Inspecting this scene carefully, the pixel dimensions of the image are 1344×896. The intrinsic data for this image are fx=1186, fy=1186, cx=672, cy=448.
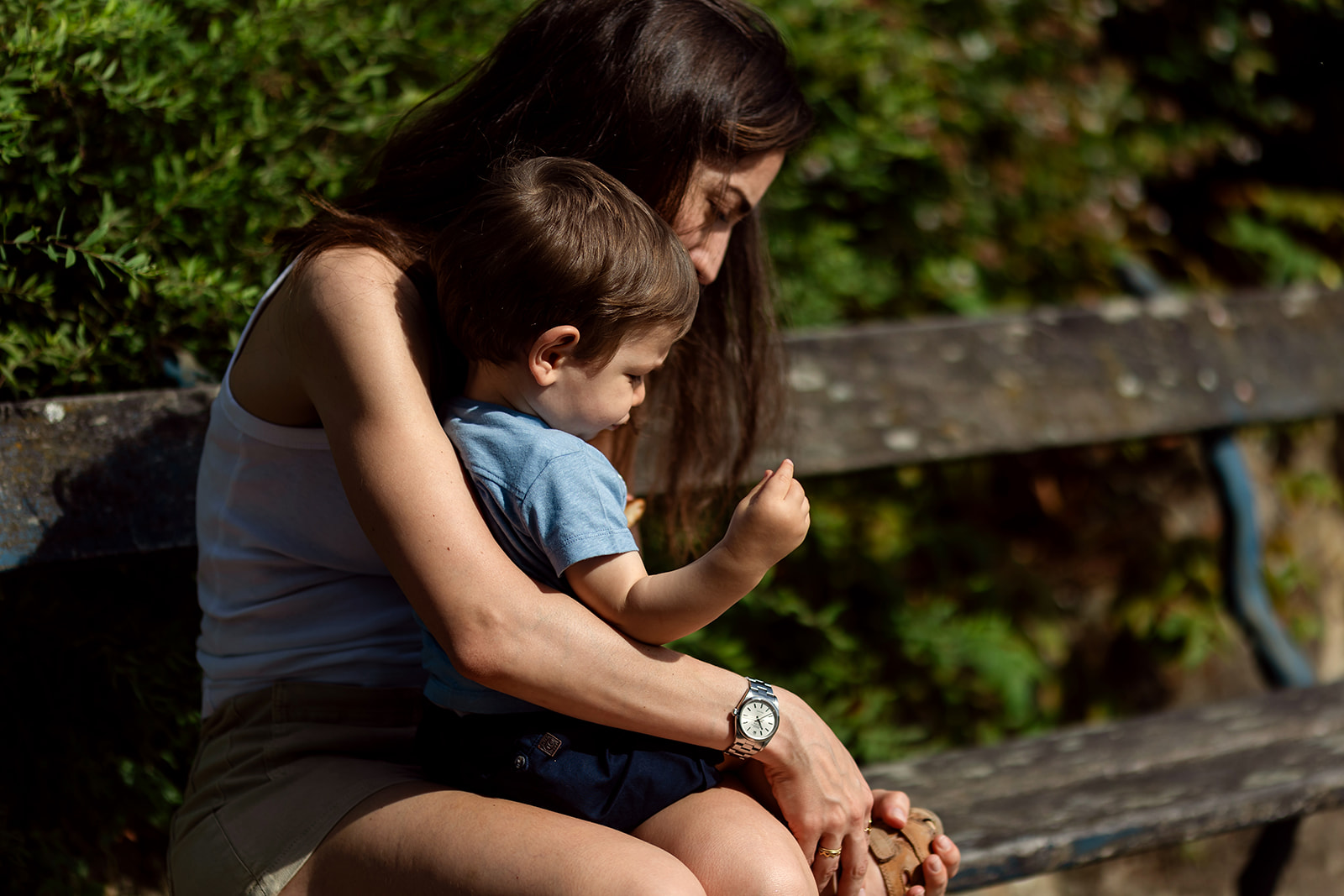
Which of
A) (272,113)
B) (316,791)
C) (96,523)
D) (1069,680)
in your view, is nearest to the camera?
(316,791)

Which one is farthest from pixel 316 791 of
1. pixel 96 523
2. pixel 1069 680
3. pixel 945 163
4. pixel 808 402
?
pixel 1069 680

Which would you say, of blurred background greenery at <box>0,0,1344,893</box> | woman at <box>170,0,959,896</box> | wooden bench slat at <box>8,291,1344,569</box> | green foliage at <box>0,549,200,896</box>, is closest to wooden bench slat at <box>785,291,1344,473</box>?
wooden bench slat at <box>8,291,1344,569</box>

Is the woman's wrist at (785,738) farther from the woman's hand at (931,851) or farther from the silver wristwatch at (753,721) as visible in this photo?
the woman's hand at (931,851)

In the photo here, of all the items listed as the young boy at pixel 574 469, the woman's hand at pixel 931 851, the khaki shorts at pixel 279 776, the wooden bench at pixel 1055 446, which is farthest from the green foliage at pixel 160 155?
the woman's hand at pixel 931 851

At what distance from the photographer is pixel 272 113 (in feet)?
7.00

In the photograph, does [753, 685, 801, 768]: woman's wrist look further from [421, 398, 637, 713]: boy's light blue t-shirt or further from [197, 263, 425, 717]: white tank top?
[197, 263, 425, 717]: white tank top

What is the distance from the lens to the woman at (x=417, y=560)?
1.41 m

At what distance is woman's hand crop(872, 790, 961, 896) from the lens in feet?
5.28

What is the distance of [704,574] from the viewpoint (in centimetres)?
137

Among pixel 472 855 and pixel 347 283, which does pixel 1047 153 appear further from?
pixel 472 855

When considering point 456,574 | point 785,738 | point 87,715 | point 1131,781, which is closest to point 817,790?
point 785,738

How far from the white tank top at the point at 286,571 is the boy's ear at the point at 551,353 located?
0.36 metres

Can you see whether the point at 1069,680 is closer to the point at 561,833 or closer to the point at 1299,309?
the point at 1299,309

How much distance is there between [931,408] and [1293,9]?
219 centimetres
